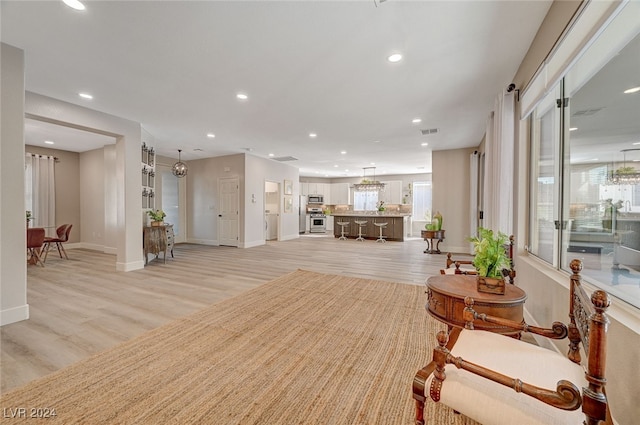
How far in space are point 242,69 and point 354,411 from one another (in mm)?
3536

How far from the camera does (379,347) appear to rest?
89.7 inches

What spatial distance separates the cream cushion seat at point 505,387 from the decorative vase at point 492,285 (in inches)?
11.9

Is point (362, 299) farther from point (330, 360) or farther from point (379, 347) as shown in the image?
point (330, 360)

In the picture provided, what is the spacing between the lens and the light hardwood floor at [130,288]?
2271 mm

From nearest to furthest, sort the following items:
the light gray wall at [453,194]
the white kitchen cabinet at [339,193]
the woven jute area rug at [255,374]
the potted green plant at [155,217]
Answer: the woven jute area rug at [255,374] → the potted green plant at [155,217] → the light gray wall at [453,194] → the white kitchen cabinet at [339,193]

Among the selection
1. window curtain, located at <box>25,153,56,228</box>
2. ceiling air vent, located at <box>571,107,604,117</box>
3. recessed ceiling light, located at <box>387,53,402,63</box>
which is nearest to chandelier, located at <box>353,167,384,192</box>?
recessed ceiling light, located at <box>387,53,402,63</box>

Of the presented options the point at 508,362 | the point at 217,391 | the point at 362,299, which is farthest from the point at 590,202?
the point at 217,391

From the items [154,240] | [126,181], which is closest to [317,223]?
[154,240]

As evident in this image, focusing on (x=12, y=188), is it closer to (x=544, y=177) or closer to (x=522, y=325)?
(x=522, y=325)

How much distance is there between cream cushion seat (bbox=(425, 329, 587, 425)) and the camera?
939 mm

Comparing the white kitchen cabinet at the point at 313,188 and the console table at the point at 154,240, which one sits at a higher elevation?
the white kitchen cabinet at the point at 313,188

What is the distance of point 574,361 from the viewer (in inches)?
50.1

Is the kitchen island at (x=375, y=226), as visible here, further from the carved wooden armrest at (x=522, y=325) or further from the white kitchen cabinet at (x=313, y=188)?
the carved wooden armrest at (x=522, y=325)

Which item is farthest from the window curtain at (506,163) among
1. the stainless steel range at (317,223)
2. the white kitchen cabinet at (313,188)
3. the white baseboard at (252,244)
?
the white kitchen cabinet at (313,188)
